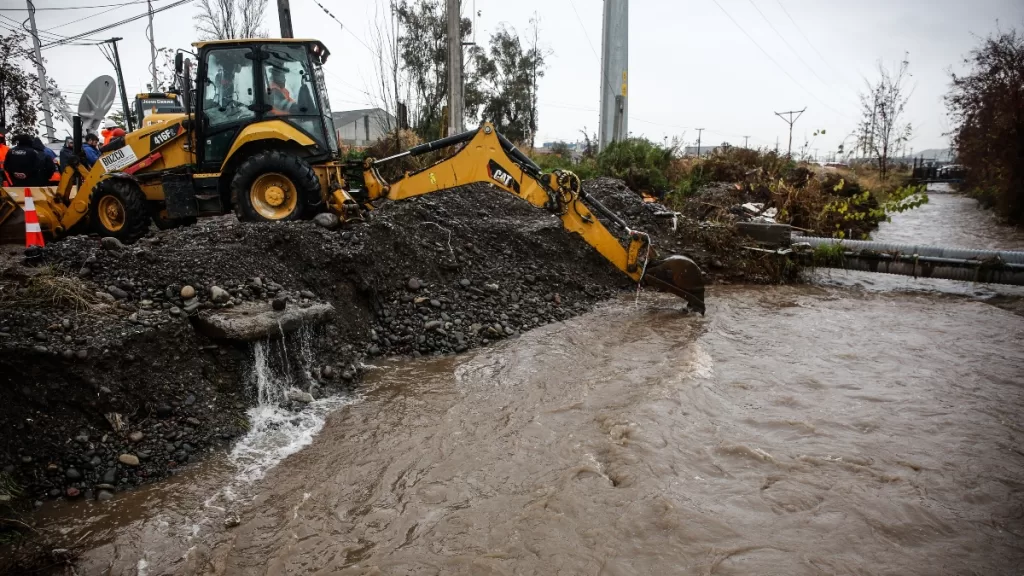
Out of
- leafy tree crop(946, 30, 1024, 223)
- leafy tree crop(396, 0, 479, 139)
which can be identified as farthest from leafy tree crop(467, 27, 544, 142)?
leafy tree crop(946, 30, 1024, 223)

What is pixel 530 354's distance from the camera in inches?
241

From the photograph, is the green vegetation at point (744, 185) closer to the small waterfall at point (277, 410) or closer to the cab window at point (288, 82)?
the cab window at point (288, 82)

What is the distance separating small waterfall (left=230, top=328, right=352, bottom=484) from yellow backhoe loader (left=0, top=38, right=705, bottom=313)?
2273 mm

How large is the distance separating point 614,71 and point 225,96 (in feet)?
40.6

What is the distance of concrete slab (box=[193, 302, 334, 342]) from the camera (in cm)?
466

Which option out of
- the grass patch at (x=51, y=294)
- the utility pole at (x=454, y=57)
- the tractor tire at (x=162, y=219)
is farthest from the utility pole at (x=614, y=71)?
the grass patch at (x=51, y=294)

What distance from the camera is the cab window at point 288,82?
22.9 feet

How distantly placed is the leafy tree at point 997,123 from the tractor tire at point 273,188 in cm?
1569

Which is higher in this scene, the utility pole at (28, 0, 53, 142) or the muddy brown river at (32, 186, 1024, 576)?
the utility pole at (28, 0, 53, 142)

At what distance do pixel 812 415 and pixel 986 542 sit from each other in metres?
1.55

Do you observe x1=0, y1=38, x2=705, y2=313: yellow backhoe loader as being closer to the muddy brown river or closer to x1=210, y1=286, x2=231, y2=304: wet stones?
the muddy brown river

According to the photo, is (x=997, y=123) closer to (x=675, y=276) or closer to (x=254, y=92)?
(x=675, y=276)

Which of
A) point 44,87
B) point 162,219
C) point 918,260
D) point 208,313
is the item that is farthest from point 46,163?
point 918,260

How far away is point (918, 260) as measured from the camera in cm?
891
